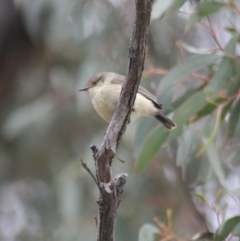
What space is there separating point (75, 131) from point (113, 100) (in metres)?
1.90

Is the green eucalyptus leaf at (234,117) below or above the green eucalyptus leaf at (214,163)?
above

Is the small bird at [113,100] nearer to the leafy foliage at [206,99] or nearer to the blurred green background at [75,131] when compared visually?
the leafy foliage at [206,99]

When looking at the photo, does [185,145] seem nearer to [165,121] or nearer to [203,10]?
[165,121]

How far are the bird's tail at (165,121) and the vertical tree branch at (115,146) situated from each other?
1026mm

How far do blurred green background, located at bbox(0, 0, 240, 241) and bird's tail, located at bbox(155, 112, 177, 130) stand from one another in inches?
27.4

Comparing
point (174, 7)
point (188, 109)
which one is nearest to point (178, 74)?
point (188, 109)

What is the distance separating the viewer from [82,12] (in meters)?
4.46

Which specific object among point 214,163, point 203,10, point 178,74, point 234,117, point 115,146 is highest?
point 203,10

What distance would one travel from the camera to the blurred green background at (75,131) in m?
4.17

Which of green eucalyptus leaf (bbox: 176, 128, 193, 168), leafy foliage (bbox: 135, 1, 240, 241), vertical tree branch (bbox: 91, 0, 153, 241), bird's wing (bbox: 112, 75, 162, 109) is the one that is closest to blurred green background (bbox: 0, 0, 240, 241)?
green eucalyptus leaf (bbox: 176, 128, 193, 168)

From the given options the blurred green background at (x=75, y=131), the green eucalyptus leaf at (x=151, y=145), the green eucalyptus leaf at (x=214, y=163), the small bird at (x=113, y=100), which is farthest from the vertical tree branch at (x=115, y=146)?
the blurred green background at (x=75, y=131)

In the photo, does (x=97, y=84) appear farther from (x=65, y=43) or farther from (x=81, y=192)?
(x=65, y=43)

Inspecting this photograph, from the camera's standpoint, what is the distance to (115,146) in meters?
1.86

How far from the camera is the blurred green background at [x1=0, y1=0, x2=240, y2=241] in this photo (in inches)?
164
